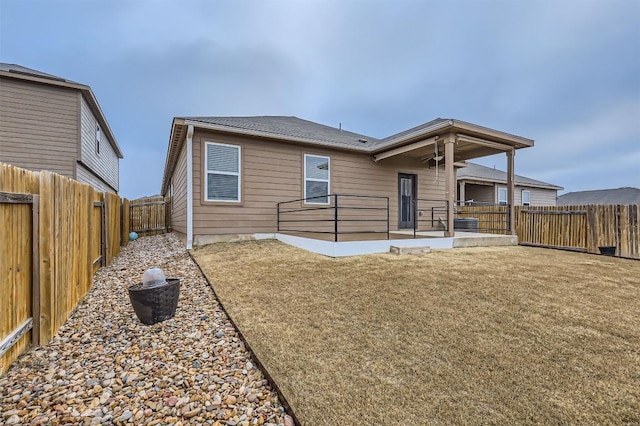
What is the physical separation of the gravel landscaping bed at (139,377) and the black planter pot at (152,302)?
9cm

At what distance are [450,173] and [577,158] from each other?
915 inches

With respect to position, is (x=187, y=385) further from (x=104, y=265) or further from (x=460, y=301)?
(x=104, y=265)

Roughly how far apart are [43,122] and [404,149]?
37.3ft

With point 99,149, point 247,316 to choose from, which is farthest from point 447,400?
point 99,149

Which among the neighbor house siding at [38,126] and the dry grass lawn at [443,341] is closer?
the dry grass lawn at [443,341]

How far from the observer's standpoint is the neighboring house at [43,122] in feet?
28.0

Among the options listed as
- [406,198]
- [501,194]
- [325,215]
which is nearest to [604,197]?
[501,194]

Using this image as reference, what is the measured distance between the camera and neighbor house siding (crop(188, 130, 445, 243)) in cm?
682

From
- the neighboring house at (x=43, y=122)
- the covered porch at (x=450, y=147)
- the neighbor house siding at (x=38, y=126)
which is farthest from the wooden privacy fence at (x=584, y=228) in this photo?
the neighbor house siding at (x=38, y=126)

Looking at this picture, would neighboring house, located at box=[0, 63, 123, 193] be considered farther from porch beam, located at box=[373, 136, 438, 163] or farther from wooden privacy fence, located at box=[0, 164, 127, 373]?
porch beam, located at box=[373, 136, 438, 163]

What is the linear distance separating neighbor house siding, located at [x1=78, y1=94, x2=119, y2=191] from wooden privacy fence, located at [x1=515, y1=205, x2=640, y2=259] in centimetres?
1460

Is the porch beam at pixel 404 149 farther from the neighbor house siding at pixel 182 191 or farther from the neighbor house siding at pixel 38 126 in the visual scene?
the neighbor house siding at pixel 38 126

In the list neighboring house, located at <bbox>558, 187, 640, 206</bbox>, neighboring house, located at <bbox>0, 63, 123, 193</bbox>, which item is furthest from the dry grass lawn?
neighboring house, located at <bbox>558, 187, 640, 206</bbox>

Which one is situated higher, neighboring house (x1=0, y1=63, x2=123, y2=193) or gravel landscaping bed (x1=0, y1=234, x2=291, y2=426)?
neighboring house (x1=0, y1=63, x2=123, y2=193)
